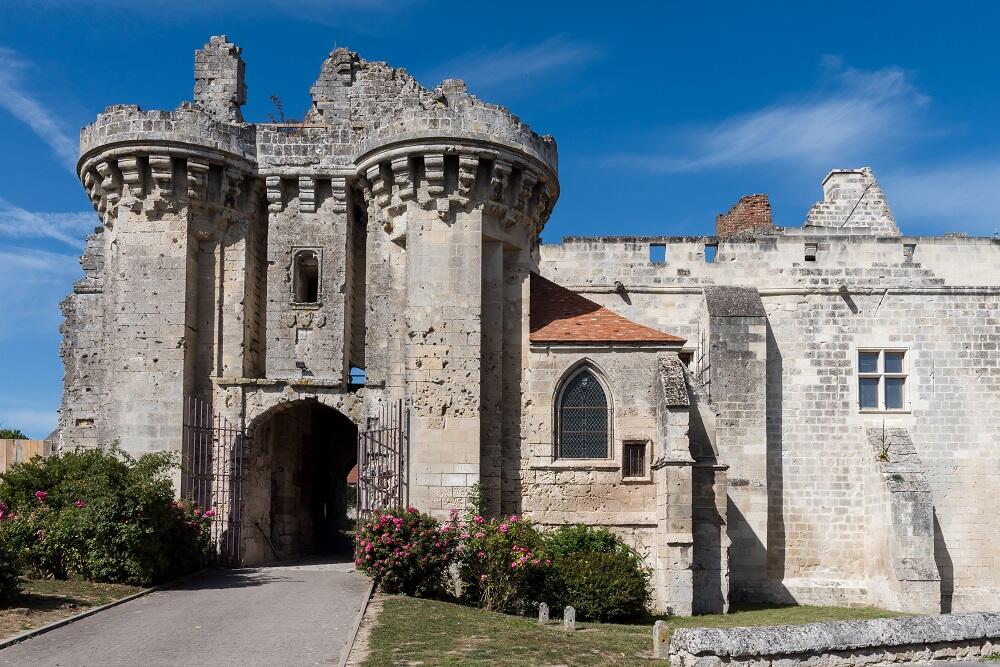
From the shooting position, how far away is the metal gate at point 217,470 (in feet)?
65.5

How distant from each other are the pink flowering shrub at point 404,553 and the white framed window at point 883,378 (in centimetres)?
1206

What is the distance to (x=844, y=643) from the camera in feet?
38.9

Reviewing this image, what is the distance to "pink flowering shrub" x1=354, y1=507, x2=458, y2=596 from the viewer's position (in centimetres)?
1696

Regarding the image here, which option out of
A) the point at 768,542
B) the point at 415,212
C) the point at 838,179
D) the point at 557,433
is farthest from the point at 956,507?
the point at 415,212

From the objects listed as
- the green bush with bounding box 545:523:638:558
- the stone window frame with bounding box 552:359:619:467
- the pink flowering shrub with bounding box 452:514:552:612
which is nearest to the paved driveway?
the pink flowering shrub with bounding box 452:514:552:612

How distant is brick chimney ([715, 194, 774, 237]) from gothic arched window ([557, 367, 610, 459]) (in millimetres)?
8741

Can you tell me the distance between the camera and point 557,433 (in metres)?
20.1

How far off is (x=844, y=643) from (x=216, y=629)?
7.65 m

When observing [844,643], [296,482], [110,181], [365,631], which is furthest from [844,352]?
[110,181]

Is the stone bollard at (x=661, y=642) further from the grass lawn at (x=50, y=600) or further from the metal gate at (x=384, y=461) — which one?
the grass lawn at (x=50, y=600)

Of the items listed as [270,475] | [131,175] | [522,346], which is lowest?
[270,475]

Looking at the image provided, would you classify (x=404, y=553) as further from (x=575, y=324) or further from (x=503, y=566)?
(x=575, y=324)

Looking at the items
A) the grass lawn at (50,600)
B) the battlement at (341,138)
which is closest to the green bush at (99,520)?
the grass lawn at (50,600)

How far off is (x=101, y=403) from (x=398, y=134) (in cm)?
768
